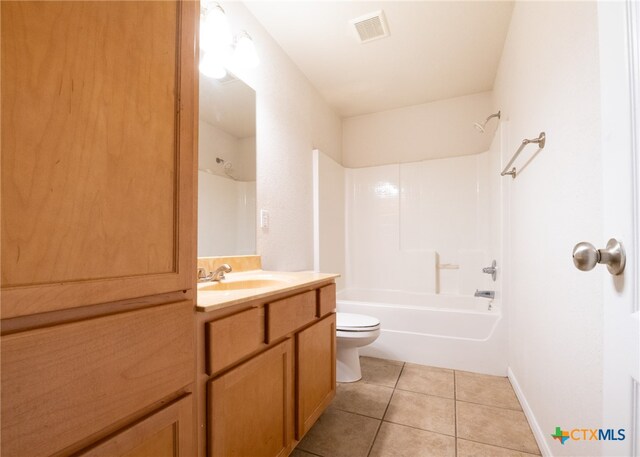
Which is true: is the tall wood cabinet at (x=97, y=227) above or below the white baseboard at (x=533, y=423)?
above

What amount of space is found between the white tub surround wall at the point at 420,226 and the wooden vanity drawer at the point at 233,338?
2370 millimetres

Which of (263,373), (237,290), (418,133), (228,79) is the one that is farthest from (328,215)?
(263,373)

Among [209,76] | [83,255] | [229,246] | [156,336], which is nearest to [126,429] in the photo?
[156,336]

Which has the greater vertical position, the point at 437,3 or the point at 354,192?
the point at 437,3

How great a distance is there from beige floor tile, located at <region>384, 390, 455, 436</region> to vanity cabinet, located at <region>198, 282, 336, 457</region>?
455 mm

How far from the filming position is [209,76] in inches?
60.5

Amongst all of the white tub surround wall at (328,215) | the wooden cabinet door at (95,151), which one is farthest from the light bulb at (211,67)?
the white tub surround wall at (328,215)

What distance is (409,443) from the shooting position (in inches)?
53.4

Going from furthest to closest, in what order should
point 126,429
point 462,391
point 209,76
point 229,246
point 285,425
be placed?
point 462,391 → point 229,246 → point 209,76 → point 285,425 → point 126,429

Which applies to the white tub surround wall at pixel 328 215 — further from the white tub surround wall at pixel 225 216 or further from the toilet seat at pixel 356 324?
the white tub surround wall at pixel 225 216

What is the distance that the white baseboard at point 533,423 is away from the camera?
124 centimetres

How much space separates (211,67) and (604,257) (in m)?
1.75

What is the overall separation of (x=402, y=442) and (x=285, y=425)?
648 mm

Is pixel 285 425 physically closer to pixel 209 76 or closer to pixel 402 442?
pixel 402 442
